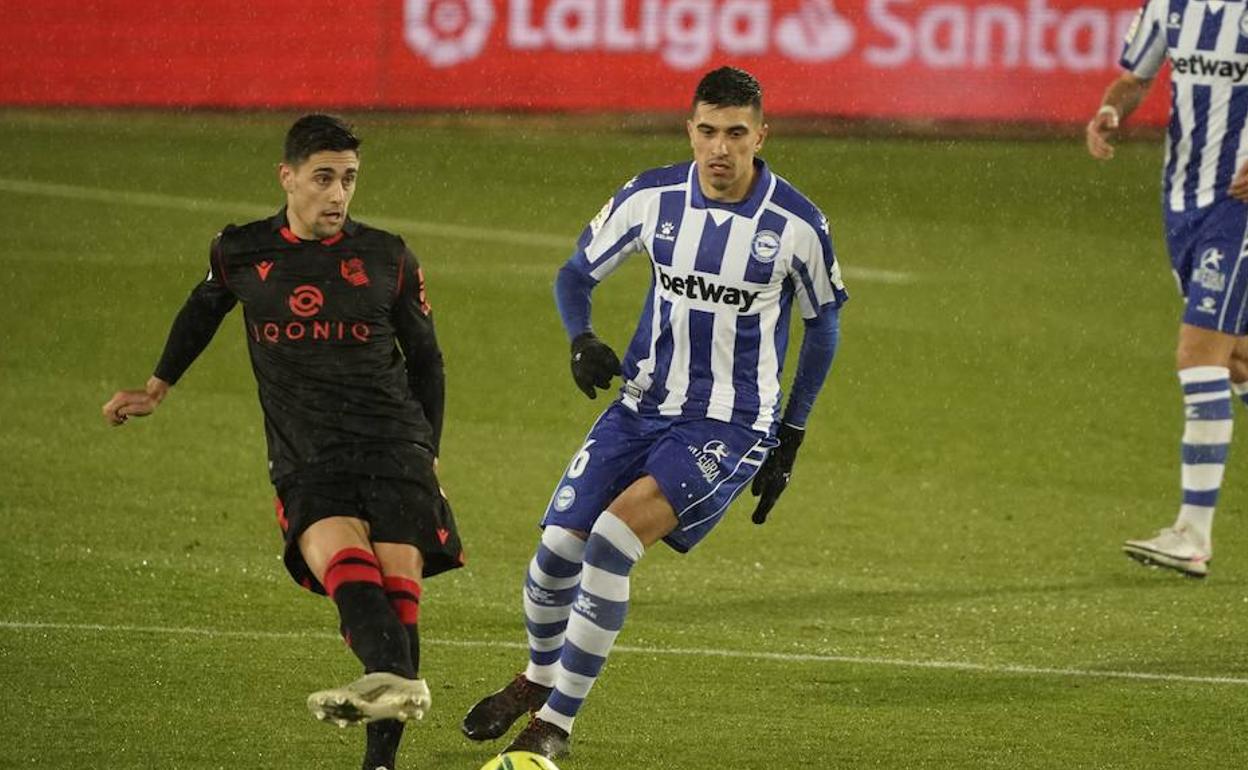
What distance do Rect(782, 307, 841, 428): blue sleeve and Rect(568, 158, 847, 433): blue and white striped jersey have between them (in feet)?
0.15

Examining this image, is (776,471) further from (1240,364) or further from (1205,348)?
(1240,364)

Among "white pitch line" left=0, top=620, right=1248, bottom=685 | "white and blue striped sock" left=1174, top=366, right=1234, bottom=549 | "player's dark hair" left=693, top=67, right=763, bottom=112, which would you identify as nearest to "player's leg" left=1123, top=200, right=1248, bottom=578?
"white and blue striped sock" left=1174, top=366, right=1234, bottom=549

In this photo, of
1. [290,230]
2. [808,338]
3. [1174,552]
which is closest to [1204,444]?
[1174,552]

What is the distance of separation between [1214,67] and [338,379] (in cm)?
421

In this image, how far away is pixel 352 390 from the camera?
631 cm

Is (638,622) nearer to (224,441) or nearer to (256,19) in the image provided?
(224,441)

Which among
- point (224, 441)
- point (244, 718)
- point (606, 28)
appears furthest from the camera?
point (606, 28)

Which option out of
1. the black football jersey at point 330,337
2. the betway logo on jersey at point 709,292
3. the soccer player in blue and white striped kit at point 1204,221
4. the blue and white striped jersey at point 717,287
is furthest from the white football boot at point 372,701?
the soccer player in blue and white striped kit at point 1204,221

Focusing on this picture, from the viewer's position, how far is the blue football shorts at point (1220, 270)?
8836mm

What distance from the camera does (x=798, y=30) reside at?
1800cm

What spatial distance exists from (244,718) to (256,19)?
12078mm

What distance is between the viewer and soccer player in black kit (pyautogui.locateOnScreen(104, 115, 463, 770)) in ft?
20.3

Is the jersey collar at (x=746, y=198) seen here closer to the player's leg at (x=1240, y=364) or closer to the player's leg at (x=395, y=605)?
the player's leg at (x=395, y=605)

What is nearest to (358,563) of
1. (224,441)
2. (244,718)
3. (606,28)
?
(244,718)
